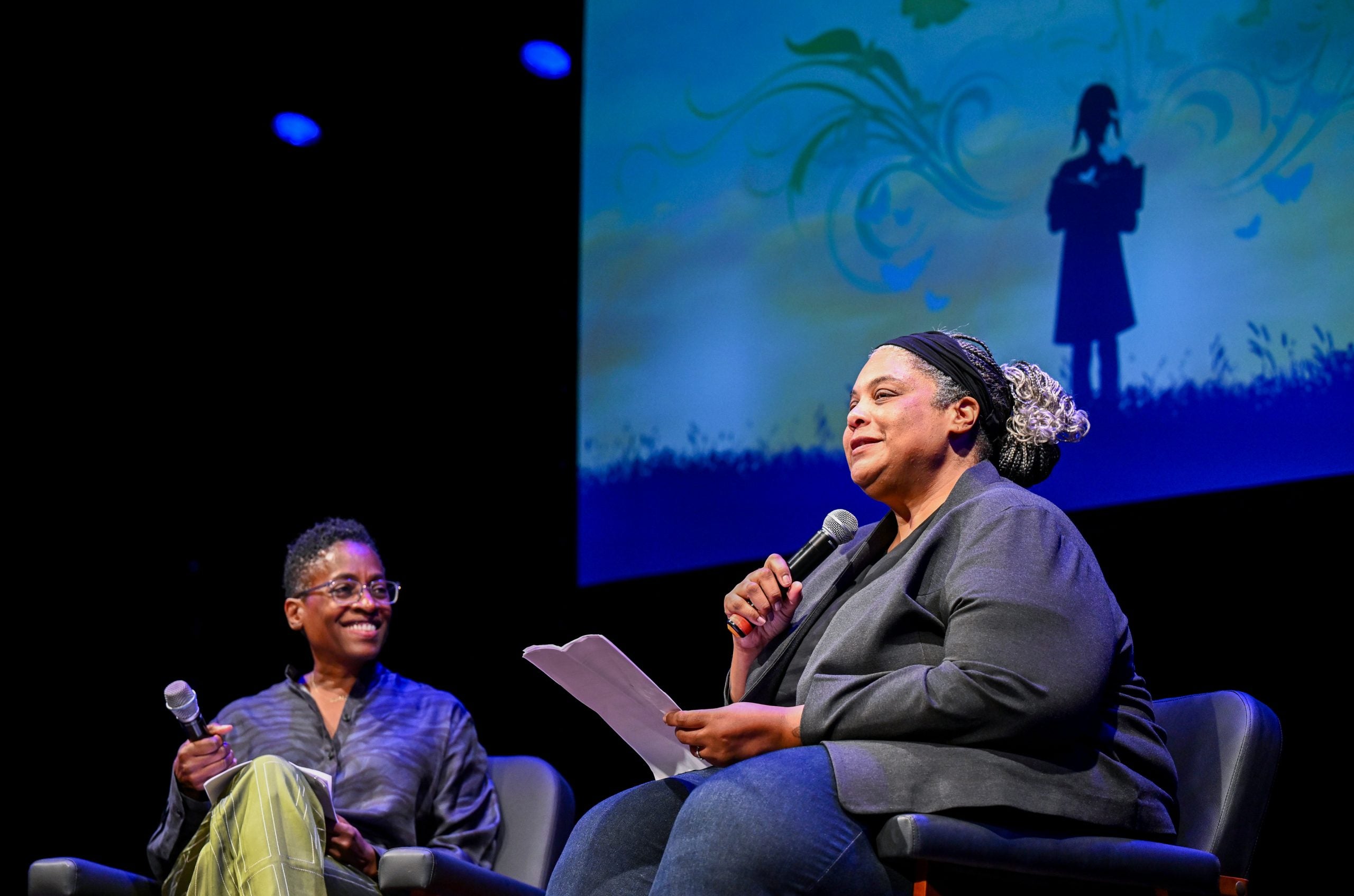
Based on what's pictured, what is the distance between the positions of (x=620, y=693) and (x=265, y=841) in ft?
2.59

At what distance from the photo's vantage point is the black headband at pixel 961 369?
2156 mm

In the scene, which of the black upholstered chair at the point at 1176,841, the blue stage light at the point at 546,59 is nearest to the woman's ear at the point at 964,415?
the black upholstered chair at the point at 1176,841

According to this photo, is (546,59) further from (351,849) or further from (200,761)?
(351,849)

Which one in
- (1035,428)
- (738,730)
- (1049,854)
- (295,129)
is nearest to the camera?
(1049,854)

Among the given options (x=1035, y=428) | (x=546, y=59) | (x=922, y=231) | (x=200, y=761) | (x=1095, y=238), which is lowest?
(x=200, y=761)

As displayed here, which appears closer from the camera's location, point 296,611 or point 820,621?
point 820,621

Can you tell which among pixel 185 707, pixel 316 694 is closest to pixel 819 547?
pixel 185 707

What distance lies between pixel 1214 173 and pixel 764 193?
125 centimetres

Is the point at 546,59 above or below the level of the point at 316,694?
above

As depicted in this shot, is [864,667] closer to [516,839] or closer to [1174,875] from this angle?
[1174,875]

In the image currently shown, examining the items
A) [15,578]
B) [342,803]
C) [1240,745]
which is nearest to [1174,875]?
[1240,745]

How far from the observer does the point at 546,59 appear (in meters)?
4.26

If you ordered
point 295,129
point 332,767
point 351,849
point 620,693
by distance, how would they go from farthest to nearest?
point 295,129, point 332,767, point 351,849, point 620,693

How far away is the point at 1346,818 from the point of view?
2473 millimetres
